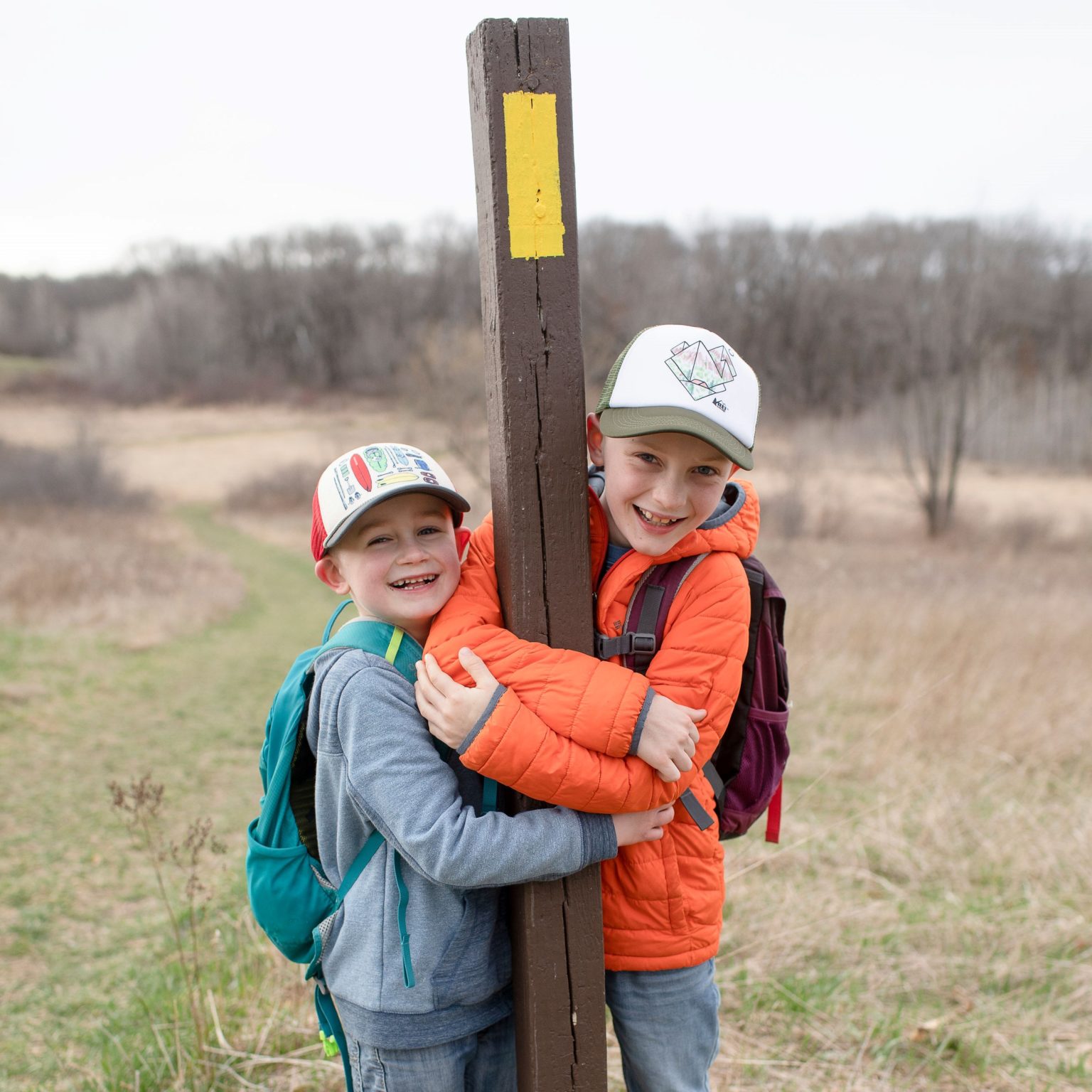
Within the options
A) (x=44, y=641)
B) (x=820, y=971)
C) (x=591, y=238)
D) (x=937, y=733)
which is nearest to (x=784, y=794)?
(x=937, y=733)

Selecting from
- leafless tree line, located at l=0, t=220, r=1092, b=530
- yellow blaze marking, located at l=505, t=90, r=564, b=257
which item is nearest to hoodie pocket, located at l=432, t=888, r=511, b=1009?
yellow blaze marking, located at l=505, t=90, r=564, b=257

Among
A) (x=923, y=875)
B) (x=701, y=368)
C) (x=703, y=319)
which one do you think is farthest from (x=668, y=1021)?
(x=703, y=319)

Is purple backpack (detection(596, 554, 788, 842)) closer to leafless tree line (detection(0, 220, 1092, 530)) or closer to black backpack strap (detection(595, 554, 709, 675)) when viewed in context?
black backpack strap (detection(595, 554, 709, 675))

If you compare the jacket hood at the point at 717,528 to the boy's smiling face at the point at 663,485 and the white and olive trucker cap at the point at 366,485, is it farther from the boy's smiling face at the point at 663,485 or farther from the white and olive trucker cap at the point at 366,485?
the white and olive trucker cap at the point at 366,485

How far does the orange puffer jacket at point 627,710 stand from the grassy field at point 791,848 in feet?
4.28

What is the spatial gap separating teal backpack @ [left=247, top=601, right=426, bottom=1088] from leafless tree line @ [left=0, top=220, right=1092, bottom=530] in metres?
13.7

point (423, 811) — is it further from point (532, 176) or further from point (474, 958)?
point (532, 176)

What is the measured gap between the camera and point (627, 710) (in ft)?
4.57

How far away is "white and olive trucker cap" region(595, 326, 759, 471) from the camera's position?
1452 mm

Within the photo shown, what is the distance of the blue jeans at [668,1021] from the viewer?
1644 millimetres

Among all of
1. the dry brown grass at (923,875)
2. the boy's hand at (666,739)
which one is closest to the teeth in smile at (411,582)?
the boy's hand at (666,739)

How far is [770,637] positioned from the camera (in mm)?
1727

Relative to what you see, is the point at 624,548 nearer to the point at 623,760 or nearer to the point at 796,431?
the point at 623,760

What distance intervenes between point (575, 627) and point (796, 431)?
27496 millimetres
